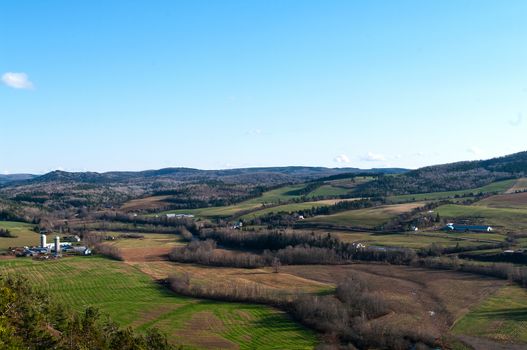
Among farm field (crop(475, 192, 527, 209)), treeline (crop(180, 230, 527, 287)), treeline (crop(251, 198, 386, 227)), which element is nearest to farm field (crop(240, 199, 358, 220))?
treeline (crop(251, 198, 386, 227))

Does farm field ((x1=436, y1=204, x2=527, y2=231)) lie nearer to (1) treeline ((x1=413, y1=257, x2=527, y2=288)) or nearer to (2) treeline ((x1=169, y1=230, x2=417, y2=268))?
(1) treeline ((x1=413, y1=257, x2=527, y2=288))

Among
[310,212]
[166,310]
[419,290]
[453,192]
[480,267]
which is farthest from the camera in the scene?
[453,192]

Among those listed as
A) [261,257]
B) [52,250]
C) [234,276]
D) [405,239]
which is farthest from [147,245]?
[405,239]

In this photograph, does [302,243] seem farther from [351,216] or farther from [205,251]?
[351,216]

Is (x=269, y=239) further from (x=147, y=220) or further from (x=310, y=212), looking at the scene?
(x=147, y=220)

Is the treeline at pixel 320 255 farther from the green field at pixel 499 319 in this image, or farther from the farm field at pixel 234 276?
the green field at pixel 499 319

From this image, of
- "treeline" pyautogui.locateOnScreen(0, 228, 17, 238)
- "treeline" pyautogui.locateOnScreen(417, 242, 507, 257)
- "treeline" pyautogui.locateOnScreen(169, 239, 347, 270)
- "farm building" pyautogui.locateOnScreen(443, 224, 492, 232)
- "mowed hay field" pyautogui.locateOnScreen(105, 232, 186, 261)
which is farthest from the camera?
"treeline" pyautogui.locateOnScreen(0, 228, 17, 238)
